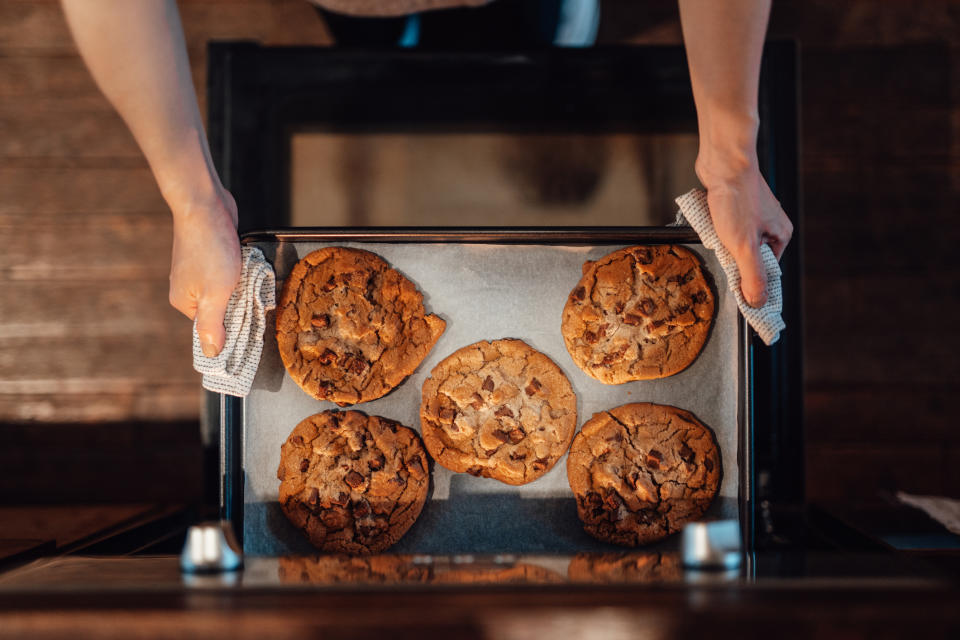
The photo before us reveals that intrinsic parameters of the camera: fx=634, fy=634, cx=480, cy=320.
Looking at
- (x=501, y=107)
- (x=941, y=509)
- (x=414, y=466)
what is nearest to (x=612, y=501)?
(x=414, y=466)

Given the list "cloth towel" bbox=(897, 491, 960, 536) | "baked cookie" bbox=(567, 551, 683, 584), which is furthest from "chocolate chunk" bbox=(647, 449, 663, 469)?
"cloth towel" bbox=(897, 491, 960, 536)

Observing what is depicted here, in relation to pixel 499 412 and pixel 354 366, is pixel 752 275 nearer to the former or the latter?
pixel 499 412

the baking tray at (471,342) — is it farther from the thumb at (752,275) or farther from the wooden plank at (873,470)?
the wooden plank at (873,470)

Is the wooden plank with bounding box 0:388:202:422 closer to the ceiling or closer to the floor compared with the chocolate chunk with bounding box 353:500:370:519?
closer to the ceiling

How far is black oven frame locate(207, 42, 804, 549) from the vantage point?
1570 millimetres

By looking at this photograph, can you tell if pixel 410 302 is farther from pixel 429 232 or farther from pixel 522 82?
pixel 522 82

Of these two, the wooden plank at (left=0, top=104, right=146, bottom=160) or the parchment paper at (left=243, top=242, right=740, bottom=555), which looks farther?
the wooden plank at (left=0, top=104, right=146, bottom=160)

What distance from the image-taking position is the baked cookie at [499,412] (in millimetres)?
1092

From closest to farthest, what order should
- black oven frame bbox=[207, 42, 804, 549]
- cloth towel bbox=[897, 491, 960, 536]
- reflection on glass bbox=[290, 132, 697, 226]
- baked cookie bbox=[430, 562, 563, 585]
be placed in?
baked cookie bbox=[430, 562, 563, 585], cloth towel bbox=[897, 491, 960, 536], black oven frame bbox=[207, 42, 804, 549], reflection on glass bbox=[290, 132, 697, 226]

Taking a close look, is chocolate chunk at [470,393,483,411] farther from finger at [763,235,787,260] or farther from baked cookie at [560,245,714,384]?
finger at [763,235,787,260]

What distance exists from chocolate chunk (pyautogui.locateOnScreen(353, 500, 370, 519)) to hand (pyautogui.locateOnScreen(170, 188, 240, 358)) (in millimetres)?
343

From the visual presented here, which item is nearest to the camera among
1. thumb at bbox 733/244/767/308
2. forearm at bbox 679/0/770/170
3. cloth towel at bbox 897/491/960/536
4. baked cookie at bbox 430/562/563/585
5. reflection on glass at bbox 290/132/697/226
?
baked cookie at bbox 430/562/563/585

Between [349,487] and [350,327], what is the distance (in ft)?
0.90

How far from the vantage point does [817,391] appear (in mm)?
1786
